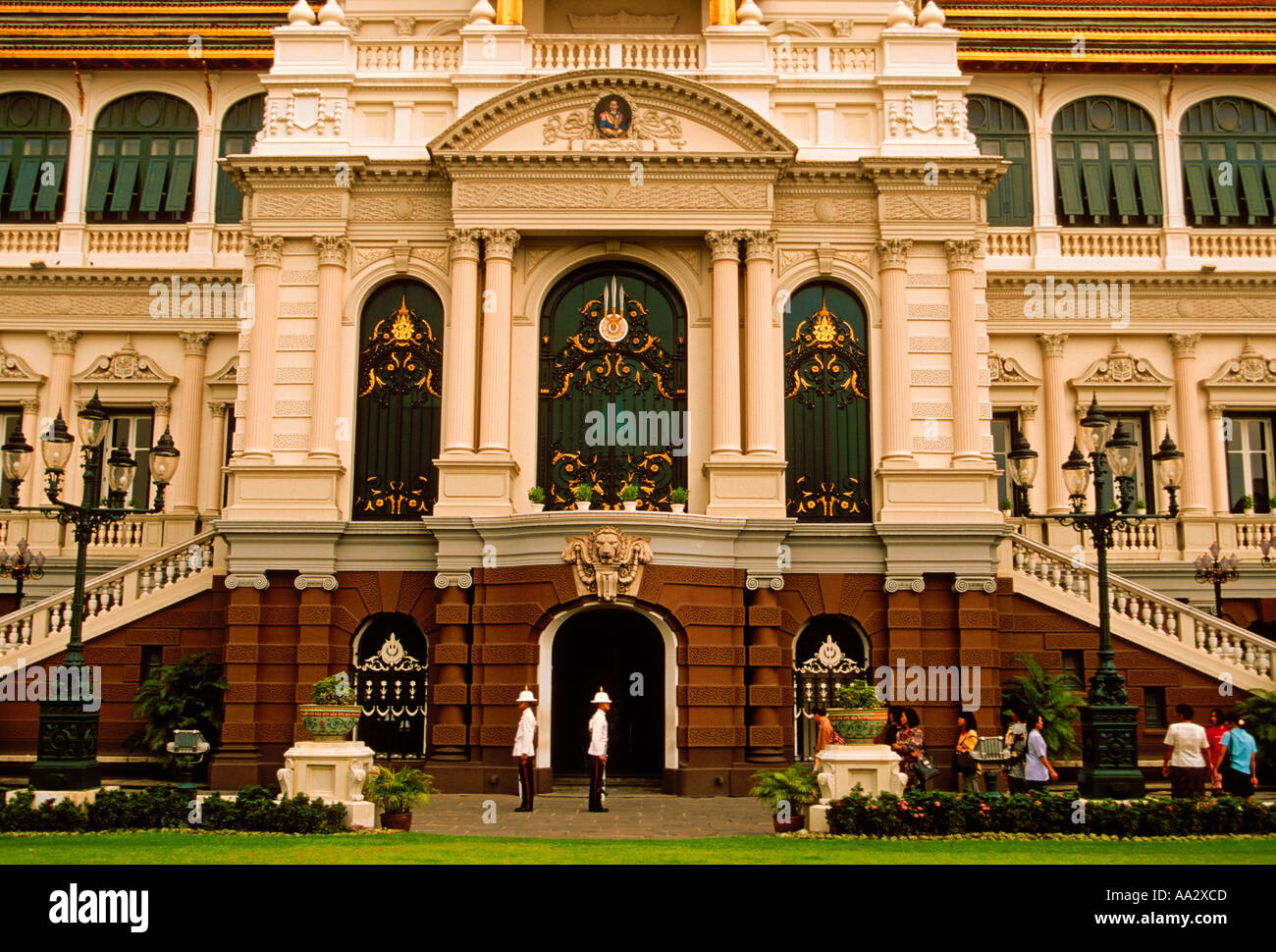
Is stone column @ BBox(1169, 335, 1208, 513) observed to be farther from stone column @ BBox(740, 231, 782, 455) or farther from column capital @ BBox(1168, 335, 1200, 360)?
stone column @ BBox(740, 231, 782, 455)

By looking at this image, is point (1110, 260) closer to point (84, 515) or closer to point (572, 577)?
point (572, 577)

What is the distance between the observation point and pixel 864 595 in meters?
26.9

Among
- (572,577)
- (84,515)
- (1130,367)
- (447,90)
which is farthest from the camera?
(1130,367)

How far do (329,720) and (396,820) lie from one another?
6.04ft

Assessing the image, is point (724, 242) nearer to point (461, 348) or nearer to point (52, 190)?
point (461, 348)

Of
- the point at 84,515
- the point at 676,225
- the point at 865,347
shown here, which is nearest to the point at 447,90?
the point at 676,225

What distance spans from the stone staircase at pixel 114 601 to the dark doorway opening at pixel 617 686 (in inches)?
308

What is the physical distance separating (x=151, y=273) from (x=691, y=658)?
19744mm

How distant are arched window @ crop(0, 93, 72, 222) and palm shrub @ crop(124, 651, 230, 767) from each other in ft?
53.2

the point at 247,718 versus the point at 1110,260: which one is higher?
the point at 1110,260

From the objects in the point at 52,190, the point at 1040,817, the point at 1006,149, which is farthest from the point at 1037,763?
the point at 52,190

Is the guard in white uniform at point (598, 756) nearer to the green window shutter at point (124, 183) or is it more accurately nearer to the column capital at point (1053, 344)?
the column capital at point (1053, 344)
